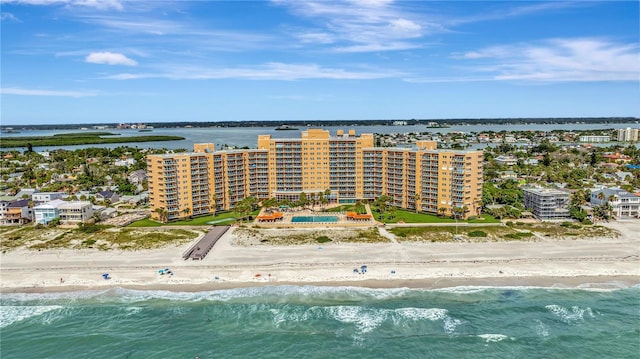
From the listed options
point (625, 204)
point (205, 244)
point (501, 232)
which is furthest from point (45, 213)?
point (625, 204)

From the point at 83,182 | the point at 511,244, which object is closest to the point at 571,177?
the point at 511,244

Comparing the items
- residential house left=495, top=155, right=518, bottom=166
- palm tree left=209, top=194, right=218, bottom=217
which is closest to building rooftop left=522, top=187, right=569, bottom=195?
palm tree left=209, top=194, right=218, bottom=217

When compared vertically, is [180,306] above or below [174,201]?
below

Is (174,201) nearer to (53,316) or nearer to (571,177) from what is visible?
(53,316)

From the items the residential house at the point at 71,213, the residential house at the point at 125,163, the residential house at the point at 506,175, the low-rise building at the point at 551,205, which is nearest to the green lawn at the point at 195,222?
the residential house at the point at 71,213

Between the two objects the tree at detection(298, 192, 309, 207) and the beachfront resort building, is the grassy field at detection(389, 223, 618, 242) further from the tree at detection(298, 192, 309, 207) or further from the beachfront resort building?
the tree at detection(298, 192, 309, 207)

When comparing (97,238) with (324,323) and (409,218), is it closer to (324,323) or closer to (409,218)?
(324,323)
